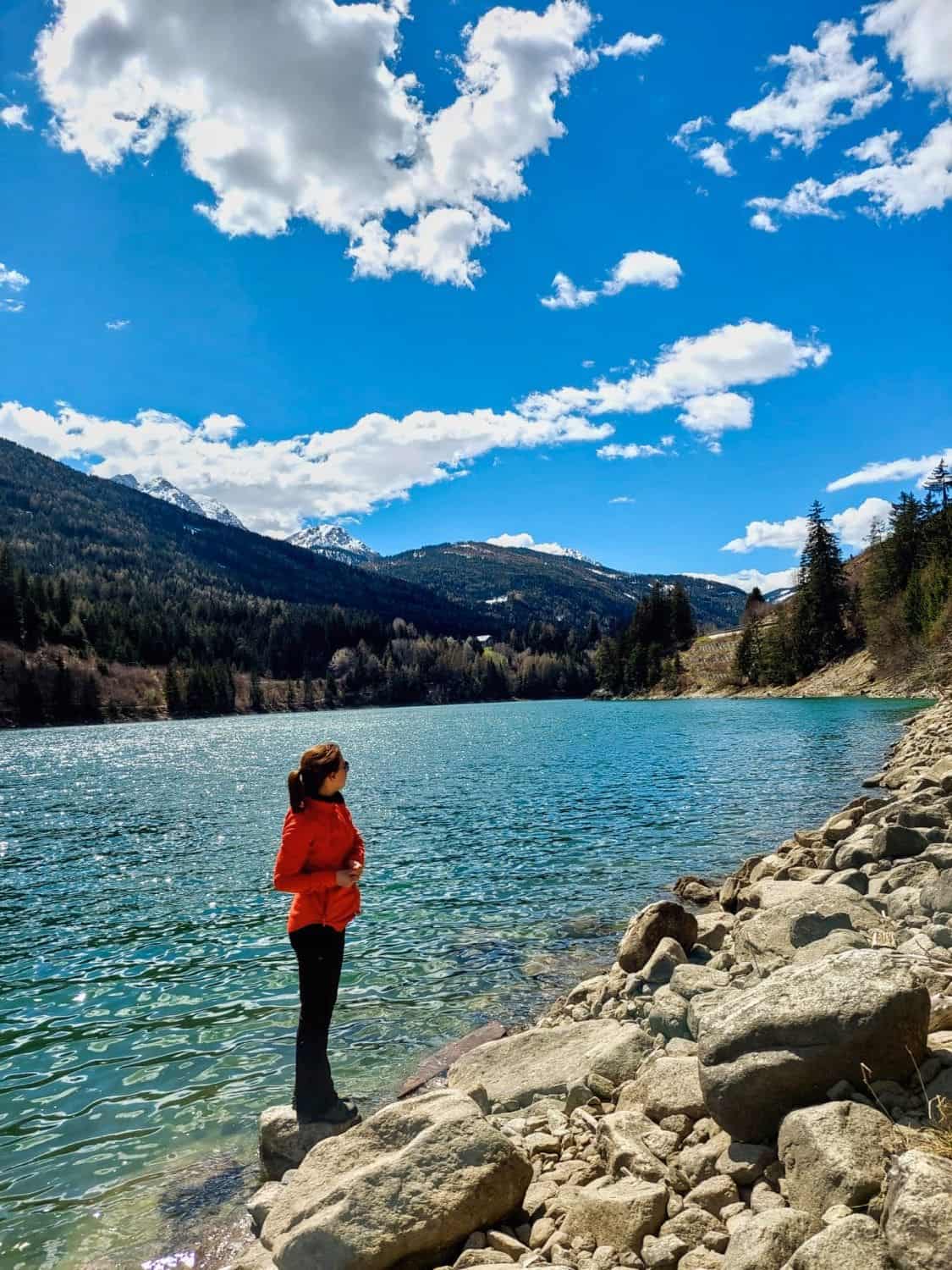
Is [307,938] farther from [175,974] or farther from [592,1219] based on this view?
[175,974]

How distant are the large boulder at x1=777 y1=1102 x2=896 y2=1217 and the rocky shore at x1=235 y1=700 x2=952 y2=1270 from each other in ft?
0.04

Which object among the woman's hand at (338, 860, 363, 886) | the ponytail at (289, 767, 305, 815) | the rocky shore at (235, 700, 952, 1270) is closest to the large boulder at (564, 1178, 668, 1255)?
the rocky shore at (235, 700, 952, 1270)

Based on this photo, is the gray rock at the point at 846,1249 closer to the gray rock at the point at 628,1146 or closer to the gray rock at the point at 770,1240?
the gray rock at the point at 770,1240

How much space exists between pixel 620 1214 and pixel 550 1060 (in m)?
4.27

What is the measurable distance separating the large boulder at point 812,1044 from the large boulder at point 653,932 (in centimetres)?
679

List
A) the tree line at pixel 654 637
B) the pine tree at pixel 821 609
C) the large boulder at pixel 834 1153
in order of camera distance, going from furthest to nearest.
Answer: the tree line at pixel 654 637 < the pine tree at pixel 821 609 < the large boulder at pixel 834 1153

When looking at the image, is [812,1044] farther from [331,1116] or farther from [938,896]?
[938,896]

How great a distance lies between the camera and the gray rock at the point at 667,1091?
639 cm

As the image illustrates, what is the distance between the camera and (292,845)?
25.3ft

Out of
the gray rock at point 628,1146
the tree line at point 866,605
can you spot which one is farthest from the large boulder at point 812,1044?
the tree line at point 866,605

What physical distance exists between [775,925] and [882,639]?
11123 cm

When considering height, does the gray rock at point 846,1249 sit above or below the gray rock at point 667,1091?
above

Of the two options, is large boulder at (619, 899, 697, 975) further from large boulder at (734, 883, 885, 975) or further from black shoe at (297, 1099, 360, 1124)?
black shoe at (297, 1099, 360, 1124)

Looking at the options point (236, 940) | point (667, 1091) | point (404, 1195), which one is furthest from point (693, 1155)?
point (236, 940)
